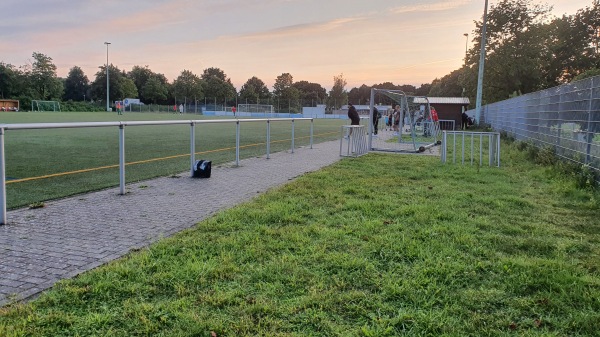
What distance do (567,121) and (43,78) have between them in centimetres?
8906

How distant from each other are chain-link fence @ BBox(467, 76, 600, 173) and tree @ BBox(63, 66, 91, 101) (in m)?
105

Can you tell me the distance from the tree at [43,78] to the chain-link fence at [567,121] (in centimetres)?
8429

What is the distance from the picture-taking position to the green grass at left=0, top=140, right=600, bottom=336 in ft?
9.47

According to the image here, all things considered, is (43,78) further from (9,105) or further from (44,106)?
(44,106)

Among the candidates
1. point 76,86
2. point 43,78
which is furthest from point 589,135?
point 76,86

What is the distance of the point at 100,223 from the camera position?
5.32 metres

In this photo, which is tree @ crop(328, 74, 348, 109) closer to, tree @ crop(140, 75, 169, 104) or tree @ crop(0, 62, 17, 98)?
tree @ crop(140, 75, 169, 104)

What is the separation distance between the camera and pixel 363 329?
2.82m

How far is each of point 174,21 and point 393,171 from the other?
16.6 metres

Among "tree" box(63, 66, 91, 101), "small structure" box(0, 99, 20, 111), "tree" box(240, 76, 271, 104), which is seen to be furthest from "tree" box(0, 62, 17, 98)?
"tree" box(240, 76, 271, 104)

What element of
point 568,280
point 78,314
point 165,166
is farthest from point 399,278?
point 165,166

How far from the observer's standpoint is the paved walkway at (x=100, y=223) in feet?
12.3

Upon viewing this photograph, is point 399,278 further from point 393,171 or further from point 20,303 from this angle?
point 393,171

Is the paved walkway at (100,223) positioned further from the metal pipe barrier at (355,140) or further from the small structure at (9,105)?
the small structure at (9,105)
